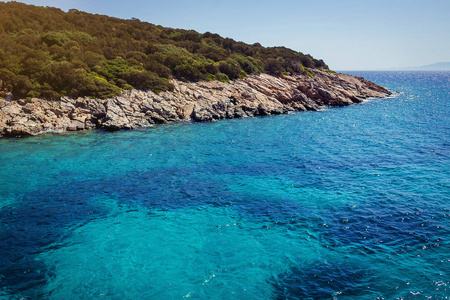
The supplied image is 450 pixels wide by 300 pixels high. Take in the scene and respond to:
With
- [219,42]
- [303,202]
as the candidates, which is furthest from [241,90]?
[303,202]

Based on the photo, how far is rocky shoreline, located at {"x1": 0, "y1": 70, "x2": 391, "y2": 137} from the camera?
3772 cm

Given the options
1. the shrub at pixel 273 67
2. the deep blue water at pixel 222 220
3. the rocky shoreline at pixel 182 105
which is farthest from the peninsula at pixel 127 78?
the deep blue water at pixel 222 220

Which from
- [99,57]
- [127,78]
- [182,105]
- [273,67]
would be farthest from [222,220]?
[273,67]

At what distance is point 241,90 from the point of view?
2387 inches

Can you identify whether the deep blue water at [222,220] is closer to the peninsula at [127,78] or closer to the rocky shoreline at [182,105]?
the rocky shoreline at [182,105]

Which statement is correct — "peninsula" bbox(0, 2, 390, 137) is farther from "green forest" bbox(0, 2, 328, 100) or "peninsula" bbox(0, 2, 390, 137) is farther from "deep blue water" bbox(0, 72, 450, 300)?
"deep blue water" bbox(0, 72, 450, 300)

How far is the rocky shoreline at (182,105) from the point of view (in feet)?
124

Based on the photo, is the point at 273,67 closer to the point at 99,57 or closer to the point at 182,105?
the point at 182,105

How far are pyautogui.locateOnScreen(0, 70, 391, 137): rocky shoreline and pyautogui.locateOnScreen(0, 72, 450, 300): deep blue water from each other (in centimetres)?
586

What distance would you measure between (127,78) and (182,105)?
454 inches

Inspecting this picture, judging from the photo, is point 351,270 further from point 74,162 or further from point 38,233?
point 74,162

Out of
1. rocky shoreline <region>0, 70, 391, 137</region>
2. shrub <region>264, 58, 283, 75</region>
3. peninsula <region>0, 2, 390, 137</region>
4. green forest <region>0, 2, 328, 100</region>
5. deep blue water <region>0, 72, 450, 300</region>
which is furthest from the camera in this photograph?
shrub <region>264, 58, 283, 75</region>

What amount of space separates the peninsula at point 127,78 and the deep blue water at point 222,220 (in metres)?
8.07

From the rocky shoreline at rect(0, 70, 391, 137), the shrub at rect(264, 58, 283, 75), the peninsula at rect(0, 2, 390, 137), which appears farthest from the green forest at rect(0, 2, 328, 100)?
the rocky shoreline at rect(0, 70, 391, 137)
